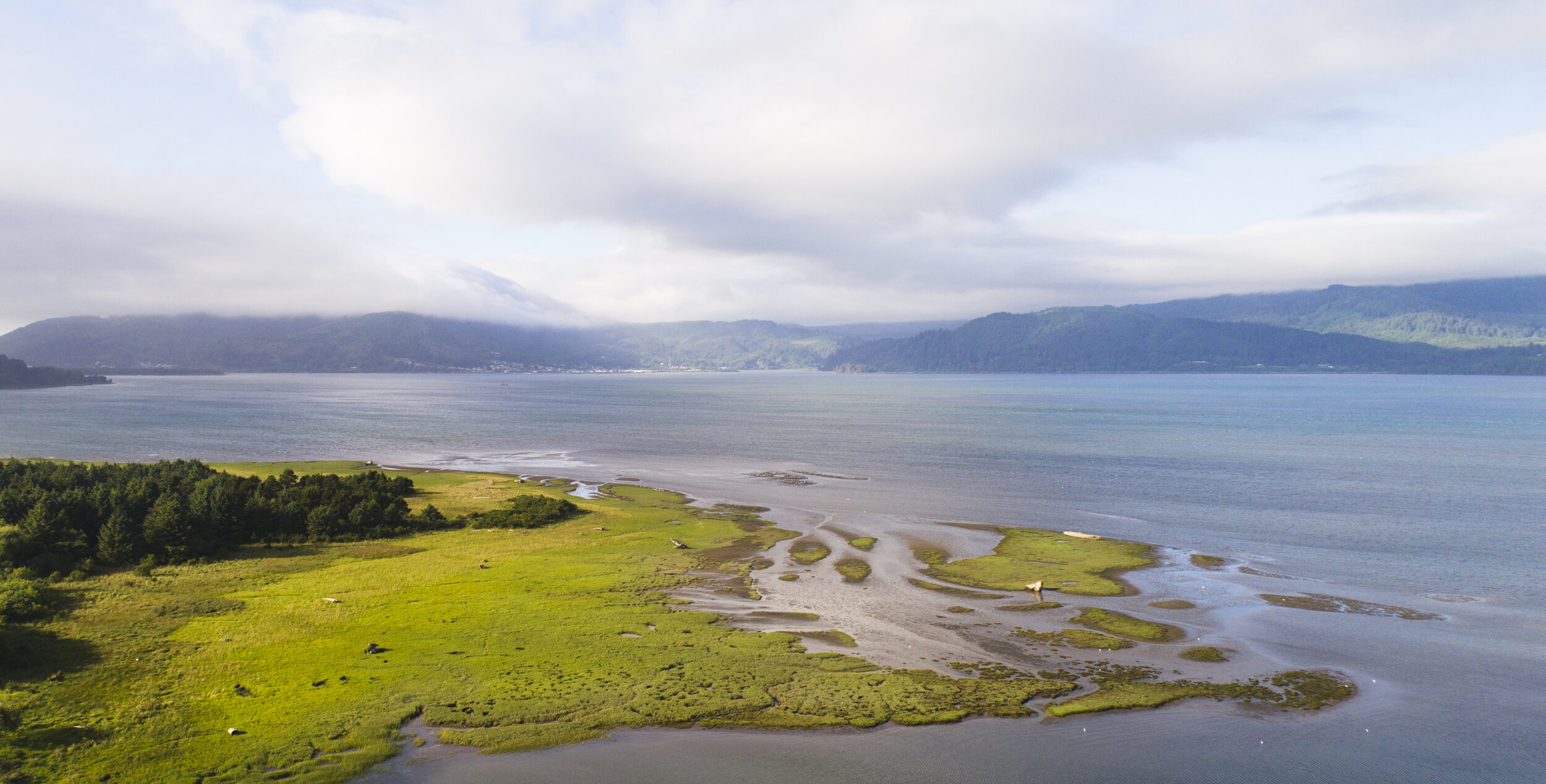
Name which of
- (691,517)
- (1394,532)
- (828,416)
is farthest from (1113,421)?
(691,517)

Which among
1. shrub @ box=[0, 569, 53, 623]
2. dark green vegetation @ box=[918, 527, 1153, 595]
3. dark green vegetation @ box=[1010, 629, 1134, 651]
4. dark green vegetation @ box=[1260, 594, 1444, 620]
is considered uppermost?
shrub @ box=[0, 569, 53, 623]

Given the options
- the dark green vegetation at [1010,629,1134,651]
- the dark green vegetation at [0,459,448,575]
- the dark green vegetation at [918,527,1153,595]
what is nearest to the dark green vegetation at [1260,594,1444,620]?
the dark green vegetation at [918,527,1153,595]

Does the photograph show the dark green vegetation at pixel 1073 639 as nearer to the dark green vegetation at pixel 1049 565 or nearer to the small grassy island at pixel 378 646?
the small grassy island at pixel 378 646

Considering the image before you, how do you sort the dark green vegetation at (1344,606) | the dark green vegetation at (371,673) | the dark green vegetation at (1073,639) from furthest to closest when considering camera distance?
the dark green vegetation at (1344,606), the dark green vegetation at (1073,639), the dark green vegetation at (371,673)

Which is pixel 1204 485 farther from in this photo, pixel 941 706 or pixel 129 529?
pixel 129 529

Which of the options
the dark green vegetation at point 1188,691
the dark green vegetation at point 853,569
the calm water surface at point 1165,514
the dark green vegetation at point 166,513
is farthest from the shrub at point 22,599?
the dark green vegetation at point 1188,691

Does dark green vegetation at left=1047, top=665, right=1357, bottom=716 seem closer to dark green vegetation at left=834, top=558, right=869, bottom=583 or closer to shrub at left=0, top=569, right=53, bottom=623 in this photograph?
dark green vegetation at left=834, top=558, right=869, bottom=583
